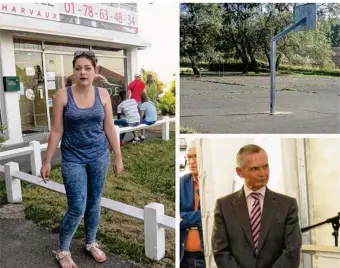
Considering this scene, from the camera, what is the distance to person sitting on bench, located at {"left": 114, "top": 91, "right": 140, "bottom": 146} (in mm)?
2367

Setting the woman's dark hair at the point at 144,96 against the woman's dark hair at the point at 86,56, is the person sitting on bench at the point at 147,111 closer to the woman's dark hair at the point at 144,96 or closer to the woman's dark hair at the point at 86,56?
the woman's dark hair at the point at 144,96

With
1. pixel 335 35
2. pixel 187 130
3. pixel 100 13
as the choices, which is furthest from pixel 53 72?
pixel 335 35

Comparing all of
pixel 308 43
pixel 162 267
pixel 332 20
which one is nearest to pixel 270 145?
pixel 308 43

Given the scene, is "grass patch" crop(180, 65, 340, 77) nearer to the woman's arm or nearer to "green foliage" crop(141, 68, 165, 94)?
"green foliage" crop(141, 68, 165, 94)

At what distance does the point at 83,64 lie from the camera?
2145 millimetres

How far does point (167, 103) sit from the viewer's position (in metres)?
2.34

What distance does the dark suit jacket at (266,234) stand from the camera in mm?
2193

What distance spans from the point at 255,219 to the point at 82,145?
0.91 m

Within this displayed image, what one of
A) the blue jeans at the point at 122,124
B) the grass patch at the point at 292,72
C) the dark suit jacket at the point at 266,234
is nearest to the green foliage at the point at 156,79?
the grass patch at the point at 292,72

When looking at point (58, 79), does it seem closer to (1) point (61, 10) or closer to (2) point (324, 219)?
(1) point (61, 10)

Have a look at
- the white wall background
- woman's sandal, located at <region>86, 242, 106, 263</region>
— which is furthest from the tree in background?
woman's sandal, located at <region>86, 242, 106, 263</region>

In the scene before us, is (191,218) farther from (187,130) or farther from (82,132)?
(82,132)

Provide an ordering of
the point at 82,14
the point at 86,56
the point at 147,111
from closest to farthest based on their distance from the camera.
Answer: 1. the point at 86,56
2. the point at 82,14
3. the point at 147,111

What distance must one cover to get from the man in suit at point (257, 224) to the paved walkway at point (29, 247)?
0.53 metres
